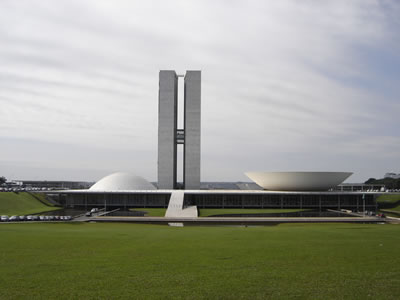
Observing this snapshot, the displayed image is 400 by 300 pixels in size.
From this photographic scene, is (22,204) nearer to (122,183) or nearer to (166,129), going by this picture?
(122,183)

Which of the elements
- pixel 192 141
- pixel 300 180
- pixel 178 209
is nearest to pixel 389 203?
pixel 300 180

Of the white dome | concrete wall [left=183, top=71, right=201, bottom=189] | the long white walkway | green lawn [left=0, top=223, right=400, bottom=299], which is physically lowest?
the long white walkway

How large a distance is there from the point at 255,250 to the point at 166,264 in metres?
4.13

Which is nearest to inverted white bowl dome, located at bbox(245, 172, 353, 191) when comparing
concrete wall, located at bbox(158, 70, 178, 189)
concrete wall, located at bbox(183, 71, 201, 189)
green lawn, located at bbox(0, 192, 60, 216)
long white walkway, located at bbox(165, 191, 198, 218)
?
long white walkway, located at bbox(165, 191, 198, 218)

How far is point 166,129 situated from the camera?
6812 cm

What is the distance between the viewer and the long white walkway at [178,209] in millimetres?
43719

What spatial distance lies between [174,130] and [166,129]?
1604 millimetres

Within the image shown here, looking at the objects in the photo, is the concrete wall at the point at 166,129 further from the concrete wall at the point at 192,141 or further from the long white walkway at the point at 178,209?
the long white walkway at the point at 178,209

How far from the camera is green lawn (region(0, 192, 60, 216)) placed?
4700 centimetres

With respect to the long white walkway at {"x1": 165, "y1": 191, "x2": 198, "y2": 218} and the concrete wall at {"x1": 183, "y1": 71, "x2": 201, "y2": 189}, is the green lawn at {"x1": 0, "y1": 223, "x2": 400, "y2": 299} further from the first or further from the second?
the concrete wall at {"x1": 183, "y1": 71, "x2": 201, "y2": 189}

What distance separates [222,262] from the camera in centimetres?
1178

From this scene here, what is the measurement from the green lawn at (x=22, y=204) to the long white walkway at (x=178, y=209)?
53.9 feet

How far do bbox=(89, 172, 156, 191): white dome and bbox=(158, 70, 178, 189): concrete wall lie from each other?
4.85 m

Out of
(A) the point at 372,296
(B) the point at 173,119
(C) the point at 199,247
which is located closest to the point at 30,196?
(B) the point at 173,119
